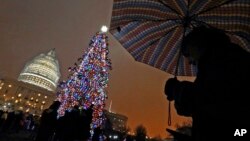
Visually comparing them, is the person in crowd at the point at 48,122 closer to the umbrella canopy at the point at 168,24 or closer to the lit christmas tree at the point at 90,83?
the umbrella canopy at the point at 168,24

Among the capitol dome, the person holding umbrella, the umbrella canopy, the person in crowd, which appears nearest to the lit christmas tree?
the person in crowd

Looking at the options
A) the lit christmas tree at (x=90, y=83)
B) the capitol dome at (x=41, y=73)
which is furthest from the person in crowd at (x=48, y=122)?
the capitol dome at (x=41, y=73)

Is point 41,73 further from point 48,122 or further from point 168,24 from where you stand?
point 168,24

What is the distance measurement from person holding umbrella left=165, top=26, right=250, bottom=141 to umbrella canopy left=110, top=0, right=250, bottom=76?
4.84ft

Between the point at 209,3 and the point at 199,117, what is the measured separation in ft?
8.30

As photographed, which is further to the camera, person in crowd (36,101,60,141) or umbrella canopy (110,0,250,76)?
person in crowd (36,101,60,141)

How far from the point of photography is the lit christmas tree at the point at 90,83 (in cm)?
2791

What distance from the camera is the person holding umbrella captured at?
1.51m

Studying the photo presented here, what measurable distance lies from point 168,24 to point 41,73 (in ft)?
368

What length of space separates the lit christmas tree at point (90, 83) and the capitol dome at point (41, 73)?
278 ft

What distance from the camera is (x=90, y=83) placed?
2886cm

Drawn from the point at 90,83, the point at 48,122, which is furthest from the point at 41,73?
the point at 48,122

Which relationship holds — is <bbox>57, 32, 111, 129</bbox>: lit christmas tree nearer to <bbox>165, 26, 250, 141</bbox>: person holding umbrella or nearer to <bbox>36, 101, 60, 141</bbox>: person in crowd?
<bbox>36, 101, 60, 141</bbox>: person in crowd

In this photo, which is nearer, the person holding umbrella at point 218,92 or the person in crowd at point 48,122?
the person holding umbrella at point 218,92
